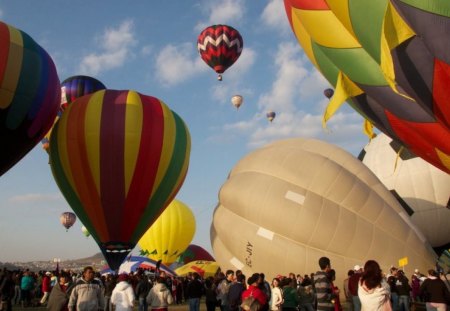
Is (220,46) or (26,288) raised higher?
(220,46)

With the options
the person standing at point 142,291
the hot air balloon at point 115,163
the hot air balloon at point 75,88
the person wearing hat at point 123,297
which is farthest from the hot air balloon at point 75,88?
the person wearing hat at point 123,297

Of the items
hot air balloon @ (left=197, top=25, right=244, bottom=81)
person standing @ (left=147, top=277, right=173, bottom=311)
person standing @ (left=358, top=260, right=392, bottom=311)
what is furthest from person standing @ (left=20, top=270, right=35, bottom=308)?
hot air balloon @ (left=197, top=25, right=244, bottom=81)

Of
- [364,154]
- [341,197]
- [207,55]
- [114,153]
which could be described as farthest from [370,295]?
[207,55]

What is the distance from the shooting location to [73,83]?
65.9ft

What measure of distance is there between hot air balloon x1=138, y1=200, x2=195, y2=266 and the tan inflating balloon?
1436cm

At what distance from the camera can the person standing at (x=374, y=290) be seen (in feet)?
13.4

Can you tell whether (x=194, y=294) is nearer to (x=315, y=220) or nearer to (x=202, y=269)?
(x=315, y=220)

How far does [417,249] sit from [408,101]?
6.90m

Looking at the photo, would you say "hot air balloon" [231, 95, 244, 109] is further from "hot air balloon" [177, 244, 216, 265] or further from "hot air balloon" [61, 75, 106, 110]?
"hot air balloon" [177, 244, 216, 265]

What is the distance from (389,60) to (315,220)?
23.4ft

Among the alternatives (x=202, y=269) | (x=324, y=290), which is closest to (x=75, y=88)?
(x=202, y=269)

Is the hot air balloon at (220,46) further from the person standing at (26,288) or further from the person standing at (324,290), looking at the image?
the person standing at (324,290)

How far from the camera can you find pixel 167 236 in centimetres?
2820

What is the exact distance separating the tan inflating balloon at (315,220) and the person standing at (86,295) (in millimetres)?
7299
